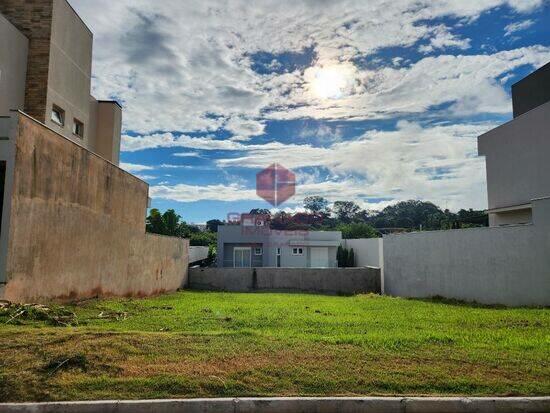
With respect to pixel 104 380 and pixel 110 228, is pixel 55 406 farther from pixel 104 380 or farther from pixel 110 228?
pixel 110 228

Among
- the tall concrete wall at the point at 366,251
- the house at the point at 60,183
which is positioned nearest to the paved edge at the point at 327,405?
the house at the point at 60,183

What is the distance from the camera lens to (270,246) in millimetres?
39594

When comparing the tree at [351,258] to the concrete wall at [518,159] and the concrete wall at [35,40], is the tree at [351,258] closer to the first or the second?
the concrete wall at [518,159]

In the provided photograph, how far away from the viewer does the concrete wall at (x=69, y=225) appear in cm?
941

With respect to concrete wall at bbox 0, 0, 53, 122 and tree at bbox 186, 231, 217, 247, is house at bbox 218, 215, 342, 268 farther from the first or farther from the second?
concrete wall at bbox 0, 0, 53, 122

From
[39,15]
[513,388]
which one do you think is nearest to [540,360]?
[513,388]

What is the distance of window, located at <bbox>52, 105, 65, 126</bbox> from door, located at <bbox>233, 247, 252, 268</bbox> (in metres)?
24.3

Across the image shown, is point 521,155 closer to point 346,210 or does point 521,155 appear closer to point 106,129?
point 106,129

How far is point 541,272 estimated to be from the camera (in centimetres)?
1273

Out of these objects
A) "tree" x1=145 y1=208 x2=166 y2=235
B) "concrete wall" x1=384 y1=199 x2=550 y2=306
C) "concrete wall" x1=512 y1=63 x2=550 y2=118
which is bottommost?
"concrete wall" x1=384 y1=199 x2=550 y2=306

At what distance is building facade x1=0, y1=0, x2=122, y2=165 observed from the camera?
13375mm

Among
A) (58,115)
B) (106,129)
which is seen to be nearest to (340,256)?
(106,129)

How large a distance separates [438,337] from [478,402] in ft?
8.79

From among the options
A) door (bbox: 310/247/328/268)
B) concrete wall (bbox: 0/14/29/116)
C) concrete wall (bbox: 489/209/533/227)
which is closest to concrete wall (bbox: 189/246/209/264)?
door (bbox: 310/247/328/268)
